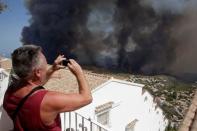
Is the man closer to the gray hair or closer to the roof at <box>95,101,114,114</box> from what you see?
the gray hair

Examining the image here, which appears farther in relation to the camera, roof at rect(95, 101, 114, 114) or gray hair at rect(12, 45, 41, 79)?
roof at rect(95, 101, 114, 114)

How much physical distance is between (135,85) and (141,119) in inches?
99.9

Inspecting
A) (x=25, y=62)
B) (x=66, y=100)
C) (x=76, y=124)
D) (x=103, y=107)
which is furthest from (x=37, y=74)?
(x=103, y=107)

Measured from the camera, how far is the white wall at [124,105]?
47.2ft

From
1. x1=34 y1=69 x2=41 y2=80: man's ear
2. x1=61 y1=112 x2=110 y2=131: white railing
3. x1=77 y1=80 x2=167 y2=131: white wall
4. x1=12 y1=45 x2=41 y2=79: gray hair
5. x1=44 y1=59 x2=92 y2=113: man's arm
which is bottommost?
x1=77 y1=80 x2=167 y2=131: white wall

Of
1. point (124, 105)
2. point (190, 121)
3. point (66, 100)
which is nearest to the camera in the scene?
point (66, 100)

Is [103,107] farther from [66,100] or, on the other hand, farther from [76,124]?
[66,100]

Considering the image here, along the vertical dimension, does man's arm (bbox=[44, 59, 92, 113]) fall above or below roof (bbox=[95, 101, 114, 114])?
above

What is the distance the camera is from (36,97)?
2564 mm

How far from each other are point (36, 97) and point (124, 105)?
47.4 ft

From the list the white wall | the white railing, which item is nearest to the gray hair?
the white railing

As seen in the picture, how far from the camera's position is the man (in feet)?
8.32

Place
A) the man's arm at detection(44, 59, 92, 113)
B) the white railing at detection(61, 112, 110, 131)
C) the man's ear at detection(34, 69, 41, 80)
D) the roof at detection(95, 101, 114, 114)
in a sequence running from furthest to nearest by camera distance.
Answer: the roof at detection(95, 101, 114, 114) < the white railing at detection(61, 112, 110, 131) < the man's ear at detection(34, 69, 41, 80) < the man's arm at detection(44, 59, 92, 113)

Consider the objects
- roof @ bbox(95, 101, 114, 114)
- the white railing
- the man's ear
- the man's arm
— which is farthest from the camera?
roof @ bbox(95, 101, 114, 114)
